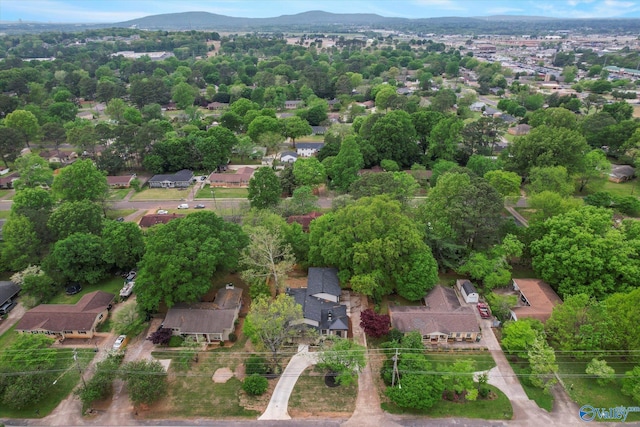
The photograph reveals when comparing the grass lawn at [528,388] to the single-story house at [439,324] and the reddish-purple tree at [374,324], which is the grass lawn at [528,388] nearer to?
the single-story house at [439,324]

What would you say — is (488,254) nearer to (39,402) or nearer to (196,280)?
(196,280)

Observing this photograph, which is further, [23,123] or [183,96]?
[183,96]

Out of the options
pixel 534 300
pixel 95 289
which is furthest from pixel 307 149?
pixel 534 300

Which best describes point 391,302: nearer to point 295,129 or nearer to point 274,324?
point 274,324

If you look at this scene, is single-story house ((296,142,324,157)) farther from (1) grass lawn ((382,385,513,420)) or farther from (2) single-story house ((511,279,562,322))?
(1) grass lawn ((382,385,513,420))

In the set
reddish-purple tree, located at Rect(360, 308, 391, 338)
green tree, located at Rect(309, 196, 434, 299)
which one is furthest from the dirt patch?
green tree, located at Rect(309, 196, 434, 299)

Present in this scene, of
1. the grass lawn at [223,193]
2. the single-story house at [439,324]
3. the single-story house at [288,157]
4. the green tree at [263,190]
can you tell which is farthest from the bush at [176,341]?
the single-story house at [288,157]
